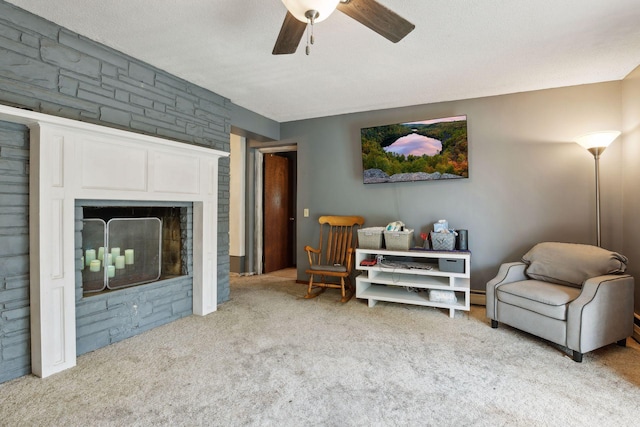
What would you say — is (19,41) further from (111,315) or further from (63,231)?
(111,315)

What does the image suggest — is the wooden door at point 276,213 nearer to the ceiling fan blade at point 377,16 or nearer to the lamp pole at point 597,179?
the ceiling fan blade at point 377,16

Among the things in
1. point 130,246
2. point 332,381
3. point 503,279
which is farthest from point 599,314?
point 130,246

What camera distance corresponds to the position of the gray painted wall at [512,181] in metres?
3.07

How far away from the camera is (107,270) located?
2547 mm

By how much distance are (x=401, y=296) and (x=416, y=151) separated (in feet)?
5.43

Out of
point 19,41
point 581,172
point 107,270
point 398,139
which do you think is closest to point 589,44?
point 581,172

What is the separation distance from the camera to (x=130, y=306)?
2559mm

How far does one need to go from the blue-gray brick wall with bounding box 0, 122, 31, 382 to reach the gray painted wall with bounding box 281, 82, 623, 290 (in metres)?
3.13

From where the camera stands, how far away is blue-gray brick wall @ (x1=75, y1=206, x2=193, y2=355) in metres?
2.24

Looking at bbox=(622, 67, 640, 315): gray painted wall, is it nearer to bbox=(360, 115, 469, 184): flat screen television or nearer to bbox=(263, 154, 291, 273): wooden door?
bbox=(360, 115, 469, 184): flat screen television

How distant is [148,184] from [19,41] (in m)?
1.15

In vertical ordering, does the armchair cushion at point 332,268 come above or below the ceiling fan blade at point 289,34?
below

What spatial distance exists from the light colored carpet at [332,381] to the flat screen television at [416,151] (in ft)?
5.56

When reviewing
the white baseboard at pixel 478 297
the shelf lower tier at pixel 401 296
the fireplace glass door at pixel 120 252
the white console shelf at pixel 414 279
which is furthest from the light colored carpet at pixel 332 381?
the white baseboard at pixel 478 297
